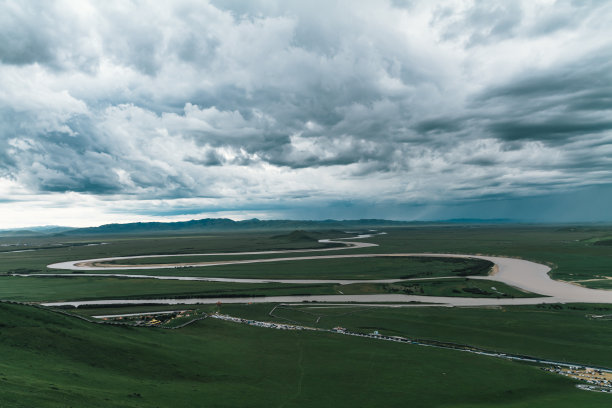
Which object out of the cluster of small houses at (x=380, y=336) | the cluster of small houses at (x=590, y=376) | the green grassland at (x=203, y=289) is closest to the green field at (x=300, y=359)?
the cluster of small houses at (x=590, y=376)

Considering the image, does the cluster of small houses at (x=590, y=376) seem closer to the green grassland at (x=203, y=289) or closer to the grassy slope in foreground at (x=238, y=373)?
the grassy slope in foreground at (x=238, y=373)

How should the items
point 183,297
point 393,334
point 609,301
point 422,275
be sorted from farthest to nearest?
point 422,275 < point 183,297 < point 609,301 < point 393,334

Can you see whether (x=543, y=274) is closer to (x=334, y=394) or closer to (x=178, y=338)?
(x=334, y=394)

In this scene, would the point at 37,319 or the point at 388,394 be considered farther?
the point at 37,319

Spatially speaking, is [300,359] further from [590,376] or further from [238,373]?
[590,376]

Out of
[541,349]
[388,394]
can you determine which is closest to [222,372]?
[388,394]

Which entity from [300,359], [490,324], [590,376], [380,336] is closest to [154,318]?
[300,359]

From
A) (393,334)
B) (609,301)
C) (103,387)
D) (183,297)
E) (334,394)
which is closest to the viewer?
(103,387)
